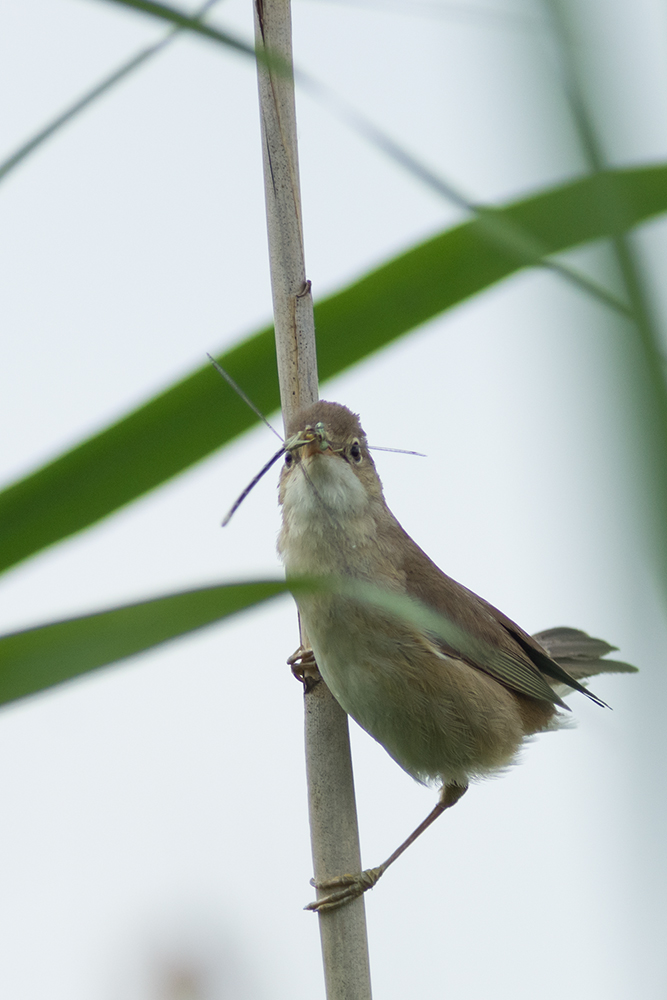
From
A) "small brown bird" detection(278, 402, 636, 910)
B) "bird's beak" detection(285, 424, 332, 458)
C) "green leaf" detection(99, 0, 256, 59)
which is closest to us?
"green leaf" detection(99, 0, 256, 59)

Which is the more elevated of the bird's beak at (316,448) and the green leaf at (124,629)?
the bird's beak at (316,448)

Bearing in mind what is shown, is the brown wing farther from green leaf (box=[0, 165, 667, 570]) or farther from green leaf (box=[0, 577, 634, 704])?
green leaf (box=[0, 577, 634, 704])

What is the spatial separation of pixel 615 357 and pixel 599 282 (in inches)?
2.9

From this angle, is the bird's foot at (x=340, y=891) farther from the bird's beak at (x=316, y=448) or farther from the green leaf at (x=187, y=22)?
the green leaf at (x=187, y=22)

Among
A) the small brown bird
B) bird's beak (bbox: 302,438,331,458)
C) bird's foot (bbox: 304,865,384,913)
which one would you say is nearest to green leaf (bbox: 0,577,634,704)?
bird's foot (bbox: 304,865,384,913)

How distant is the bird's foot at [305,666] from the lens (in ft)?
8.25

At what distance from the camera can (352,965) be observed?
1854 millimetres

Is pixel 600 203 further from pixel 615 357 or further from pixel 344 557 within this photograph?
pixel 344 557

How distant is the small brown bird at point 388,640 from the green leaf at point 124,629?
1.54 metres

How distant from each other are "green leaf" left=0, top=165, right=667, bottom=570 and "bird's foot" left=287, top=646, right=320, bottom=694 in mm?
1360

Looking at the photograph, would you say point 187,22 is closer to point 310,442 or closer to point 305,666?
point 310,442

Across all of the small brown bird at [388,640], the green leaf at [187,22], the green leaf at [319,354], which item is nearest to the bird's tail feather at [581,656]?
the small brown bird at [388,640]

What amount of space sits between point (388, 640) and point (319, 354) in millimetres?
1358

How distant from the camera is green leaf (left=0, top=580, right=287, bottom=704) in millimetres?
648
